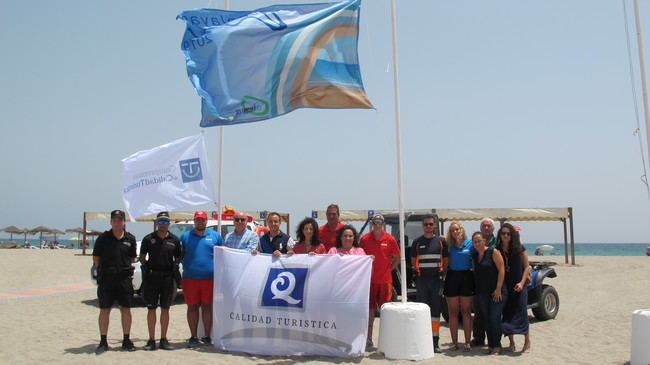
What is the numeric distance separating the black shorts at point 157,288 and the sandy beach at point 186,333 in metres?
0.66

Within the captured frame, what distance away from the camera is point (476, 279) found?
23.1 ft

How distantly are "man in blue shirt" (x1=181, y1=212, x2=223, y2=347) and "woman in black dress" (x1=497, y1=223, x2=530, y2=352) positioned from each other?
4019 mm

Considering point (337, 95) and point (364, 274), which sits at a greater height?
point (337, 95)

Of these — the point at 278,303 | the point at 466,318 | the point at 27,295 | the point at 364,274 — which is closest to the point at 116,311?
the point at 27,295

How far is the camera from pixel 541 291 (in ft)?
31.1

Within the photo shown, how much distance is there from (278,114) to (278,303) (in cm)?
271

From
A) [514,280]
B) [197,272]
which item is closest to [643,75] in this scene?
[514,280]

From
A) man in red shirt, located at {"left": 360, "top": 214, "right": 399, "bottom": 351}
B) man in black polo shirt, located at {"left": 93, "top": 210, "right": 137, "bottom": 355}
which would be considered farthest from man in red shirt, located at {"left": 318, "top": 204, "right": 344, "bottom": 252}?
man in black polo shirt, located at {"left": 93, "top": 210, "right": 137, "bottom": 355}

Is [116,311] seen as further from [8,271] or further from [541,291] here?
[8,271]

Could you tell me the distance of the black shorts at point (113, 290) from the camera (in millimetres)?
6953

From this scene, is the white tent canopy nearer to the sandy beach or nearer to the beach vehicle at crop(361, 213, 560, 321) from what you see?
the sandy beach

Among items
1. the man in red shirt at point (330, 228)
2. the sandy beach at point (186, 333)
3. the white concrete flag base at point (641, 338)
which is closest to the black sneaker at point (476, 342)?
the sandy beach at point (186, 333)

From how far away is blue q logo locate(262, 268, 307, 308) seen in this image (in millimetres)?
6805

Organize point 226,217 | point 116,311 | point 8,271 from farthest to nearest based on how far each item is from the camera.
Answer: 1. point 8,271
2. point 226,217
3. point 116,311
